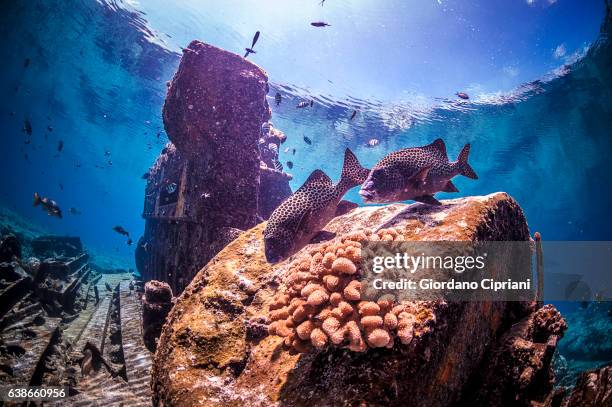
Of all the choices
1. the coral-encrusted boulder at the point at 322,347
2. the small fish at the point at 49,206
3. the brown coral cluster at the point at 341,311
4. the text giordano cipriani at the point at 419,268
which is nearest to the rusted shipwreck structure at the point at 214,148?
the coral-encrusted boulder at the point at 322,347

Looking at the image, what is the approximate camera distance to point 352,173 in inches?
153

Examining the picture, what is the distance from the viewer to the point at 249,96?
729cm

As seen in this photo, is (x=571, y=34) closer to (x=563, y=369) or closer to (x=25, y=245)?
(x=563, y=369)

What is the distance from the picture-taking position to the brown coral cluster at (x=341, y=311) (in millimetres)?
2085

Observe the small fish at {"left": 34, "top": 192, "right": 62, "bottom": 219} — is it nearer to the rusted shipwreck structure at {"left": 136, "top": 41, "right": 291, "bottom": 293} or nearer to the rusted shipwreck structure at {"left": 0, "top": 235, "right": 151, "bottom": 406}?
the rusted shipwreck structure at {"left": 0, "top": 235, "right": 151, "bottom": 406}

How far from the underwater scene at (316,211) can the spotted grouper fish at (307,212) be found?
1.1 inches

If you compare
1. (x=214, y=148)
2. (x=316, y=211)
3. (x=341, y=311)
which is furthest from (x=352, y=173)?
(x=214, y=148)

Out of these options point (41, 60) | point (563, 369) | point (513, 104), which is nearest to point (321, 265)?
point (563, 369)

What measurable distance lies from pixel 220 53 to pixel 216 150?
2392 millimetres

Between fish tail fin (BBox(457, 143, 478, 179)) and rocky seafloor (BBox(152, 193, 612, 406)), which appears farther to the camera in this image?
fish tail fin (BBox(457, 143, 478, 179))

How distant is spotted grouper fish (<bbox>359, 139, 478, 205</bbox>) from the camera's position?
3.44 meters

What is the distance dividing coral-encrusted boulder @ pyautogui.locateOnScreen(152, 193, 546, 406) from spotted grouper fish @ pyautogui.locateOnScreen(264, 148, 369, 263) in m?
0.30

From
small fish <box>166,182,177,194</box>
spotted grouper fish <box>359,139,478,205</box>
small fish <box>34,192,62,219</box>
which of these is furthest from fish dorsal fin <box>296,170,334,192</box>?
small fish <box>34,192,62,219</box>

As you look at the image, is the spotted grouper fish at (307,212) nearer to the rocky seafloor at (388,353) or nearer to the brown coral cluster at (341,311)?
the rocky seafloor at (388,353)
